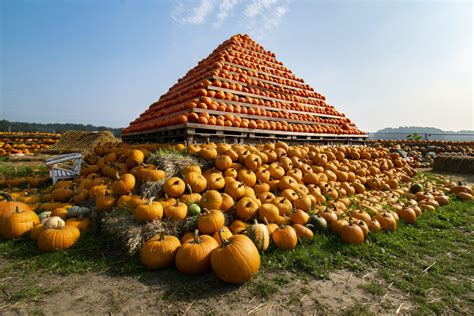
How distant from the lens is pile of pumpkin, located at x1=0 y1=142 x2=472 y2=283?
9.94ft

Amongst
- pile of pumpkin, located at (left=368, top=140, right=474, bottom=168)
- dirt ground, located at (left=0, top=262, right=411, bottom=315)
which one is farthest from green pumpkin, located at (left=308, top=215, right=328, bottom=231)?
pile of pumpkin, located at (left=368, top=140, right=474, bottom=168)

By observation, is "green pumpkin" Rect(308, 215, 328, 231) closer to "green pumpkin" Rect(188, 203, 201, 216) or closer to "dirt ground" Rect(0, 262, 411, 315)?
"dirt ground" Rect(0, 262, 411, 315)

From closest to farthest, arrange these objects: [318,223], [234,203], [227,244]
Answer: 1. [227,244]
2. [318,223]
3. [234,203]

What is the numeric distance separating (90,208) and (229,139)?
4.16 meters

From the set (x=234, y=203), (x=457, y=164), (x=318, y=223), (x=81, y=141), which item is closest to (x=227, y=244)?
(x=234, y=203)

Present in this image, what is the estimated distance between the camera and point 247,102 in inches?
349

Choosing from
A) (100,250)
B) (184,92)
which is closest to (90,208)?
(100,250)

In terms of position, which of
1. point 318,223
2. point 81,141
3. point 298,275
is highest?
point 81,141

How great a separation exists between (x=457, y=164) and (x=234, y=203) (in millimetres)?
15886

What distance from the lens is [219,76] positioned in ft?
29.7

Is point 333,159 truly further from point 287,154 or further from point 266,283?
point 266,283

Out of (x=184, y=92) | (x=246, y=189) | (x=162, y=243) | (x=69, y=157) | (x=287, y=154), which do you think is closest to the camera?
(x=162, y=243)

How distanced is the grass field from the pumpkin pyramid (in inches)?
156

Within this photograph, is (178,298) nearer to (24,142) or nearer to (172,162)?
(172,162)
